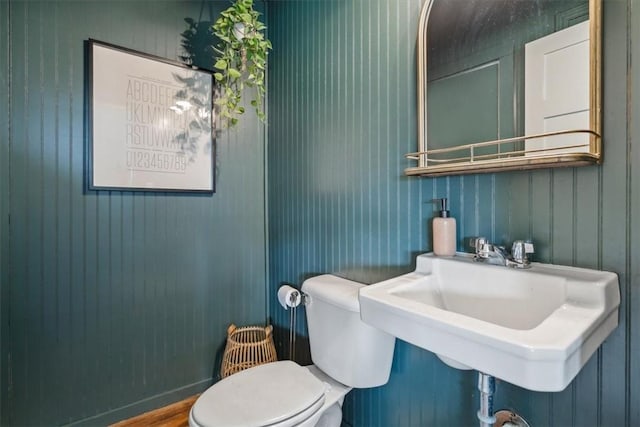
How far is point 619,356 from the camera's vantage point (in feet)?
2.39

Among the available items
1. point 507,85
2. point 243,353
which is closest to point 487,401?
point 507,85

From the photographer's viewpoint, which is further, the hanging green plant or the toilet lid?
the hanging green plant

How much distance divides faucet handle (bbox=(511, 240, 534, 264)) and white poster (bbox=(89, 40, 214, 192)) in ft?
4.80

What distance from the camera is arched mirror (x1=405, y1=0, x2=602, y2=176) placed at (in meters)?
0.75

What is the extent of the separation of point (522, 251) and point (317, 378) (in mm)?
846

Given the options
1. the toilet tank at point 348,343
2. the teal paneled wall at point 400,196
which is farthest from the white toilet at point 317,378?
the teal paneled wall at point 400,196

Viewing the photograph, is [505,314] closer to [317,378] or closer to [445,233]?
[445,233]

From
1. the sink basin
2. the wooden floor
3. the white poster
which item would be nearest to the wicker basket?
the wooden floor

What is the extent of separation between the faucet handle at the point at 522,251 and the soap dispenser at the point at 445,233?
0.19m

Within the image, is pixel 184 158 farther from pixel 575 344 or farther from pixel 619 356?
pixel 619 356

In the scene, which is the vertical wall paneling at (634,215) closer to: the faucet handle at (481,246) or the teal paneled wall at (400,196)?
the teal paneled wall at (400,196)

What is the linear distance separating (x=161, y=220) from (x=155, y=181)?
0.66 feet

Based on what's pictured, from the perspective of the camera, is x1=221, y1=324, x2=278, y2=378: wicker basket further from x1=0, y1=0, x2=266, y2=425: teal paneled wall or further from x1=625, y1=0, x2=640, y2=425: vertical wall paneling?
x1=625, y1=0, x2=640, y2=425: vertical wall paneling

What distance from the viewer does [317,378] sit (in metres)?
1.19
